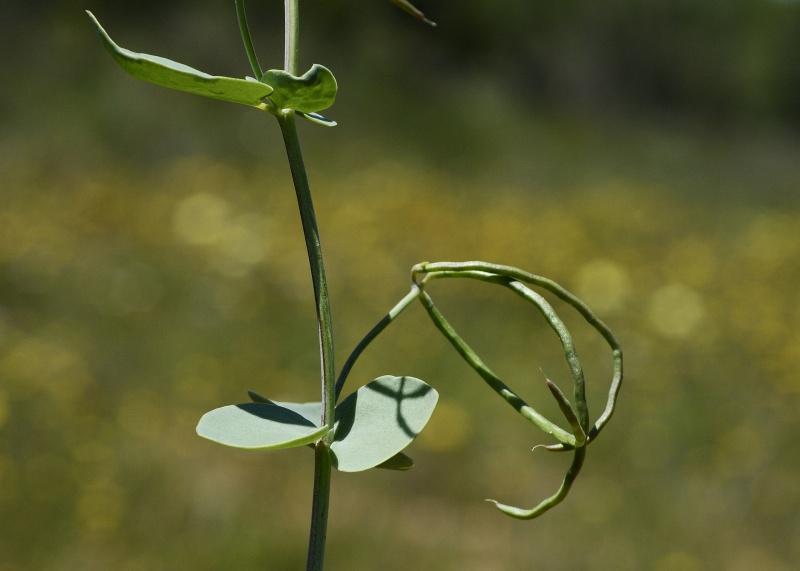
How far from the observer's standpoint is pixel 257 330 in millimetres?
2260

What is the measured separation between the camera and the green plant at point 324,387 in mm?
224

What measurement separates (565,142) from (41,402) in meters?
3.85

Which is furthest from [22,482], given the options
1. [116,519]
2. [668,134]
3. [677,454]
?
[668,134]

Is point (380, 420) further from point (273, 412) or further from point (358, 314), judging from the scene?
point (358, 314)

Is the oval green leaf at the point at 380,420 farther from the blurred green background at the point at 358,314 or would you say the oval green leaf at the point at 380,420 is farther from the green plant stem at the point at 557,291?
the blurred green background at the point at 358,314

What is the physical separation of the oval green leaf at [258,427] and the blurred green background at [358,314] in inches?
50.1

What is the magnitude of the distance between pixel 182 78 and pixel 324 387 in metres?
0.09

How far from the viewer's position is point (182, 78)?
22 centimetres

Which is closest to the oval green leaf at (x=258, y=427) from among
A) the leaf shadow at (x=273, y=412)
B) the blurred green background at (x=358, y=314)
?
the leaf shadow at (x=273, y=412)

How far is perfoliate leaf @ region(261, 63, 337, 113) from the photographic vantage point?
231mm

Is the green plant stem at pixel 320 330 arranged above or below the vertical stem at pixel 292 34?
below

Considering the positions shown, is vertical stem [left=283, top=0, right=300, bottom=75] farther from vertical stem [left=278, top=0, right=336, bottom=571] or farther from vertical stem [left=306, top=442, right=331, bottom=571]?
vertical stem [left=306, top=442, right=331, bottom=571]

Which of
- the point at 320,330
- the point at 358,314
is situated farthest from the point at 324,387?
the point at 358,314

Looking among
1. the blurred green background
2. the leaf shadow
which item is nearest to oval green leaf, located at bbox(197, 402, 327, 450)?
the leaf shadow
